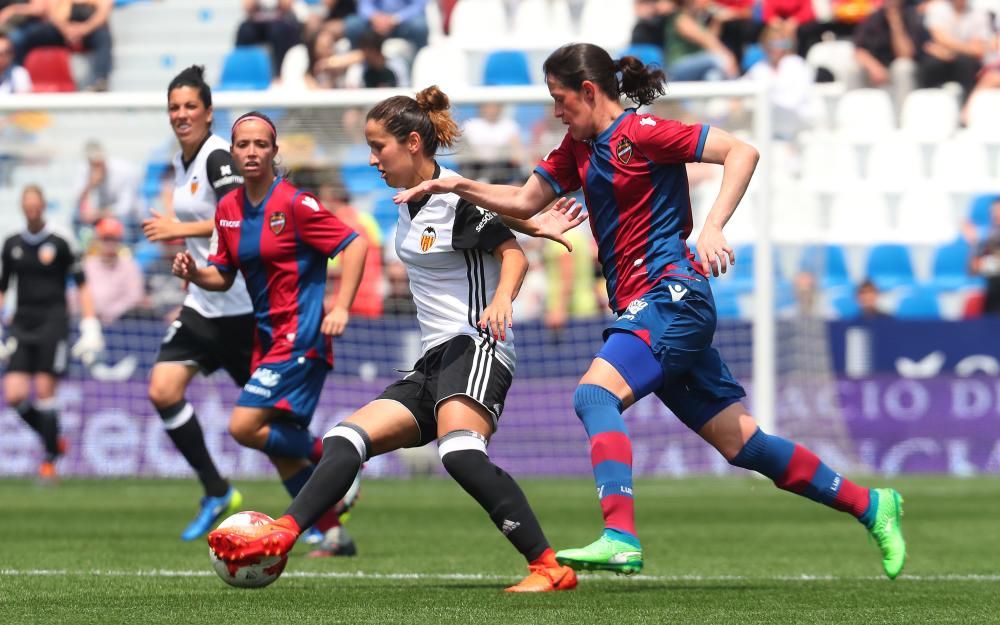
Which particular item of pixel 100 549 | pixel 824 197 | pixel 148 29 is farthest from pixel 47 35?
pixel 100 549

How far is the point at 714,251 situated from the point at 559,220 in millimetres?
976

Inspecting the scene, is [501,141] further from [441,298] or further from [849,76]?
[441,298]

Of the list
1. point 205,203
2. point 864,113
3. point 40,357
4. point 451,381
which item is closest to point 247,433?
point 205,203

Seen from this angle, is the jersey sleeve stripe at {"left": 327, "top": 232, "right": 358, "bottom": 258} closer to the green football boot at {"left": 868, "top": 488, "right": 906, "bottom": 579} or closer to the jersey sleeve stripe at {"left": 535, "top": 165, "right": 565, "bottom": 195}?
the jersey sleeve stripe at {"left": 535, "top": 165, "right": 565, "bottom": 195}

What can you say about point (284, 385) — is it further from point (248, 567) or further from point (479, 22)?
point (479, 22)

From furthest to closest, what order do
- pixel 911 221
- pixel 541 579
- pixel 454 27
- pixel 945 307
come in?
pixel 454 27 → pixel 911 221 → pixel 945 307 → pixel 541 579

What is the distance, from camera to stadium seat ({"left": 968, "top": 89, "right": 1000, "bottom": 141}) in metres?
19.0

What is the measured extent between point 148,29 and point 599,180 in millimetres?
15042

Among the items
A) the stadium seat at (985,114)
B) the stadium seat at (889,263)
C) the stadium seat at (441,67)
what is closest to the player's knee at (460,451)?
the stadium seat at (441,67)

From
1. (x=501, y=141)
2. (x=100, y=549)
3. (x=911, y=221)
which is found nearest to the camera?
(x=100, y=549)

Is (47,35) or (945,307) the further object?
(47,35)

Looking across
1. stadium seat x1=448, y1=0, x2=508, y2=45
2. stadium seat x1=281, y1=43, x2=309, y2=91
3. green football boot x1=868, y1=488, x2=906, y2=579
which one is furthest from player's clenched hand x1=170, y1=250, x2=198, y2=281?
stadium seat x1=448, y1=0, x2=508, y2=45

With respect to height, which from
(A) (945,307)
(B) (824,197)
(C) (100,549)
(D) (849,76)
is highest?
(D) (849,76)

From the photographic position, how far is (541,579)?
20.3 ft
